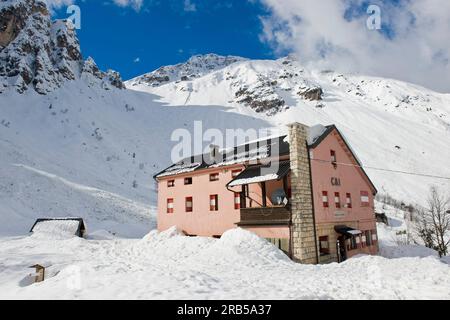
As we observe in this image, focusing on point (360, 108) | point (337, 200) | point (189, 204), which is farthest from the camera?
point (360, 108)

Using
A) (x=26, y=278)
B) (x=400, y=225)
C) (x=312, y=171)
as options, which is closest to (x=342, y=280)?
(x=312, y=171)

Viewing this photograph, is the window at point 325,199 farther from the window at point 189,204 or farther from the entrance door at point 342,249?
the window at point 189,204

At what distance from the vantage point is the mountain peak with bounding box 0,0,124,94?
234 feet

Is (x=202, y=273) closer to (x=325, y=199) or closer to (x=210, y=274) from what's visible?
(x=210, y=274)

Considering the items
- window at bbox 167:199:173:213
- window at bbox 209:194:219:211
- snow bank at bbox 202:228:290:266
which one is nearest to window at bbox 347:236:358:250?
snow bank at bbox 202:228:290:266

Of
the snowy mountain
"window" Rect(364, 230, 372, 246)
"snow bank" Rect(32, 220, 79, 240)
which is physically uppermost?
the snowy mountain

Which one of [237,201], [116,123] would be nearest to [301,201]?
[237,201]

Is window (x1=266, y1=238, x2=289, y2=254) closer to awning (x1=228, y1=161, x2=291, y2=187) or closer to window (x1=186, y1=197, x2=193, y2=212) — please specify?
awning (x1=228, y1=161, x2=291, y2=187)

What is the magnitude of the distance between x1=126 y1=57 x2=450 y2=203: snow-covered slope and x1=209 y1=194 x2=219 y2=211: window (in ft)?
175

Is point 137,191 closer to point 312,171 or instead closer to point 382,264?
point 312,171

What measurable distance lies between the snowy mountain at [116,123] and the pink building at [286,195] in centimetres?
1099

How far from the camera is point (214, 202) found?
2580 cm

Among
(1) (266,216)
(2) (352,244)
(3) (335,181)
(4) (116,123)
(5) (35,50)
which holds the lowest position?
(2) (352,244)

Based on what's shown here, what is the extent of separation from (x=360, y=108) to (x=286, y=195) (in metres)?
118
